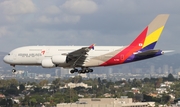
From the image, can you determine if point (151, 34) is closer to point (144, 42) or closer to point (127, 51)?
point (144, 42)

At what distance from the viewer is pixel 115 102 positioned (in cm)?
15112

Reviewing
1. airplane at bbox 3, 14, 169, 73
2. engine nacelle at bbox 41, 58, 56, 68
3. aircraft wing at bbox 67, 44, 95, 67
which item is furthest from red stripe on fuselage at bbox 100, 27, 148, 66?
engine nacelle at bbox 41, 58, 56, 68

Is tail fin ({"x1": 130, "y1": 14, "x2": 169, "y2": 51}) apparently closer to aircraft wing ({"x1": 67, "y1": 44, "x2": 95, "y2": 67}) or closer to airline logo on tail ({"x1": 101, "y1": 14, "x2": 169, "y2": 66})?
airline logo on tail ({"x1": 101, "y1": 14, "x2": 169, "y2": 66})

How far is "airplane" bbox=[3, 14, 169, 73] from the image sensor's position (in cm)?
9269

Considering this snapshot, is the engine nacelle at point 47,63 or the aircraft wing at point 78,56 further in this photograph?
the engine nacelle at point 47,63

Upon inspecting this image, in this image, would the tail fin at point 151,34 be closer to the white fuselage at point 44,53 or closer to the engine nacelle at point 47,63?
the white fuselage at point 44,53

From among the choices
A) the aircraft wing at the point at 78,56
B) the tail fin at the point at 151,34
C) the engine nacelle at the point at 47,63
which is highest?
the tail fin at the point at 151,34

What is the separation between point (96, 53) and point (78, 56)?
3.11m

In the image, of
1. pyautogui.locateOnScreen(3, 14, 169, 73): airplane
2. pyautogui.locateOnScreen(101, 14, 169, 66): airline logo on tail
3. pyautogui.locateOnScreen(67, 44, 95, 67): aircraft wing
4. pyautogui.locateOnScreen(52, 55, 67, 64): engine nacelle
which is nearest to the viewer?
pyautogui.locateOnScreen(67, 44, 95, 67): aircraft wing

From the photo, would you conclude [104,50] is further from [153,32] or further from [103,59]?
[153,32]

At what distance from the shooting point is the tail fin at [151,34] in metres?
93.4

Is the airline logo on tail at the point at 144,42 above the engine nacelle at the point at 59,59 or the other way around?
above

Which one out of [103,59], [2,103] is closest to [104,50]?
[103,59]

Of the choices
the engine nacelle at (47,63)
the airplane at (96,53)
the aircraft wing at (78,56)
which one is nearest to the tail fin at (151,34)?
the airplane at (96,53)
